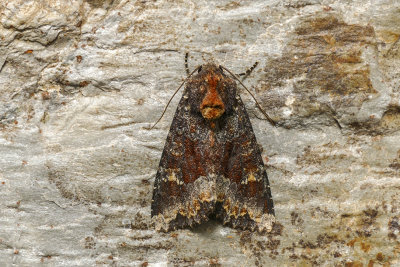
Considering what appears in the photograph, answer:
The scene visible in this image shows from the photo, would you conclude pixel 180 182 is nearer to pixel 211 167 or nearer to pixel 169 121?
pixel 211 167

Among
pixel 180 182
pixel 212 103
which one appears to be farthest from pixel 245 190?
pixel 212 103

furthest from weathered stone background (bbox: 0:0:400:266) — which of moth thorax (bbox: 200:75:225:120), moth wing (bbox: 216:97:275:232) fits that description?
moth thorax (bbox: 200:75:225:120)

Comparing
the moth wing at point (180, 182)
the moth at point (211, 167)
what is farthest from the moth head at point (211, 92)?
the moth wing at point (180, 182)

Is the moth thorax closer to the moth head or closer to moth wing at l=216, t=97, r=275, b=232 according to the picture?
the moth head

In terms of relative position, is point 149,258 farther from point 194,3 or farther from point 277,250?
point 194,3

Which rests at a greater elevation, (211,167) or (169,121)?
(169,121)

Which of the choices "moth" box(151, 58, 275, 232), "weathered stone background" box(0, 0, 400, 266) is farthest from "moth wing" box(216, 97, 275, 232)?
"weathered stone background" box(0, 0, 400, 266)

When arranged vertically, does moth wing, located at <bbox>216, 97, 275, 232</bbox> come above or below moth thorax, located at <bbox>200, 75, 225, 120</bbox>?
below

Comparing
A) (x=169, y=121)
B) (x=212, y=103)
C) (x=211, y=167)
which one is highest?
(x=212, y=103)
